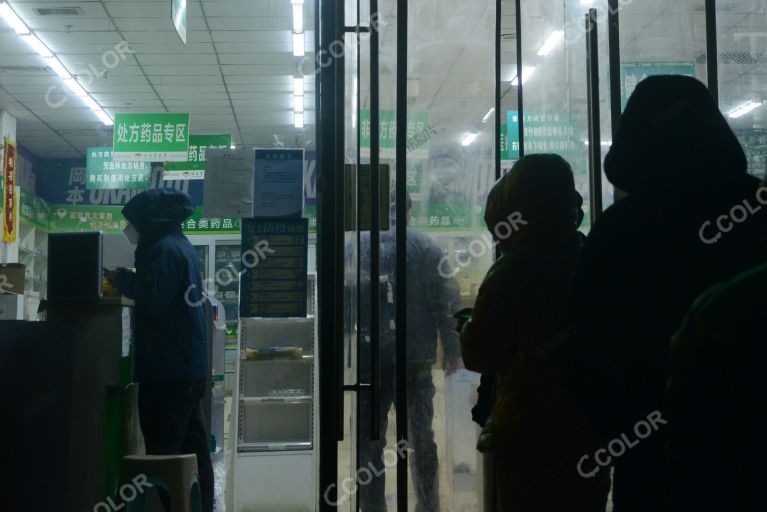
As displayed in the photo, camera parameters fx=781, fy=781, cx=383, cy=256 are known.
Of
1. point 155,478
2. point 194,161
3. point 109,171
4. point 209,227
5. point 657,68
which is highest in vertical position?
point 194,161

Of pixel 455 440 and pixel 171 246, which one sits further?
pixel 171 246

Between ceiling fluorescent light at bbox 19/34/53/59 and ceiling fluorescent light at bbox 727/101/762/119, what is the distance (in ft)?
21.1

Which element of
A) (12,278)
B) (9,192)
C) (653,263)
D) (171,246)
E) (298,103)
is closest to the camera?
(653,263)

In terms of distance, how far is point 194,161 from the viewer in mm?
9883

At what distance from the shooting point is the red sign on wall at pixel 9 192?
30.6 ft

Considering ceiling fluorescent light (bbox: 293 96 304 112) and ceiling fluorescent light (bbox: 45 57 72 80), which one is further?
ceiling fluorescent light (bbox: 293 96 304 112)

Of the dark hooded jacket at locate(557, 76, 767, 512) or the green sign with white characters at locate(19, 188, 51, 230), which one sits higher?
the green sign with white characters at locate(19, 188, 51, 230)

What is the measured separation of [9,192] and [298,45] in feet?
14.0

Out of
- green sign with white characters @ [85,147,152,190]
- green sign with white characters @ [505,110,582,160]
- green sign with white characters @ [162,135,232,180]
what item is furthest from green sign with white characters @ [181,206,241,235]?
green sign with white characters @ [505,110,582,160]

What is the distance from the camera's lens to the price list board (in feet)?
11.7

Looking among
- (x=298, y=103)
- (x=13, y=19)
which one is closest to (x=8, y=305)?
(x=13, y=19)

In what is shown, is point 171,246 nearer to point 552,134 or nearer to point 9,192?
point 552,134

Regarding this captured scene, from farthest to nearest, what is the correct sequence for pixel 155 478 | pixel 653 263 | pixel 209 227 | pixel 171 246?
pixel 209 227
pixel 171 246
pixel 155 478
pixel 653 263

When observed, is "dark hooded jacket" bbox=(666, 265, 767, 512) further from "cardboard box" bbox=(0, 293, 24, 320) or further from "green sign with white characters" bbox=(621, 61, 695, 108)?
"cardboard box" bbox=(0, 293, 24, 320)
